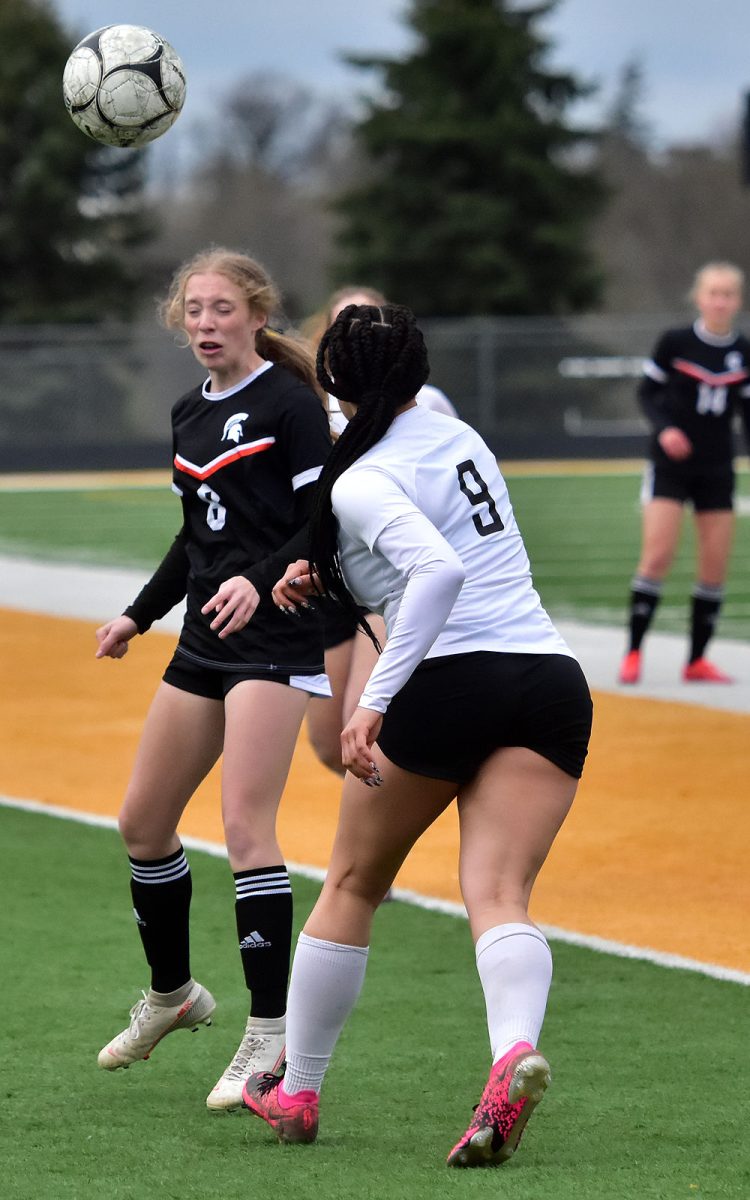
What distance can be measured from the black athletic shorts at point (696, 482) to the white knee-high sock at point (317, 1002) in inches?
283

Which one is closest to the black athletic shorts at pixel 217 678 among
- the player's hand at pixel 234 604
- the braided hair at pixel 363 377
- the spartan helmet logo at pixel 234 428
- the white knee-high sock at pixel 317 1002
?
the player's hand at pixel 234 604

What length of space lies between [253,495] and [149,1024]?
1423 millimetres

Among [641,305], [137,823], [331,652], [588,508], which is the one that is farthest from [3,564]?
[641,305]

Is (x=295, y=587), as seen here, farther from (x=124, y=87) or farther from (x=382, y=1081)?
(x=124, y=87)

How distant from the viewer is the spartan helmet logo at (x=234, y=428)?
4742 mm

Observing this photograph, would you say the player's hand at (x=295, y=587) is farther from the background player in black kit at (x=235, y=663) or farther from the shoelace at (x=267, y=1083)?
the shoelace at (x=267, y=1083)

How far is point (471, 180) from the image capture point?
48.1 meters

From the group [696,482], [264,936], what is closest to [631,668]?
[696,482]

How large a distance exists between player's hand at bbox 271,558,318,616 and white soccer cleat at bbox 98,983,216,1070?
1260mm

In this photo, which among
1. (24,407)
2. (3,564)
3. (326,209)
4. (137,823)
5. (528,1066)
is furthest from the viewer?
(326,209)

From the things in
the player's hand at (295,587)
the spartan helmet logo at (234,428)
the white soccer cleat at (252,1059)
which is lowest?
the white soccer cleat at (252,1059)

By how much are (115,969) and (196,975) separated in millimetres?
260

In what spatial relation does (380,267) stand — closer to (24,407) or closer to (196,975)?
(24,407)

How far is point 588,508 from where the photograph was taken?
25.7m
